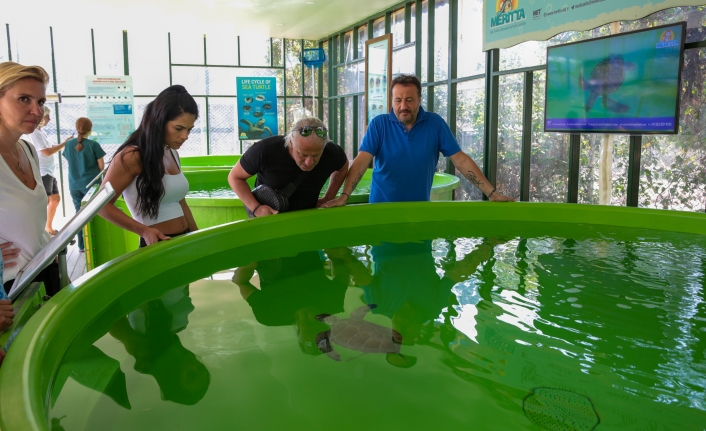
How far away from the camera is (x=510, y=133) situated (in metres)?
6.12

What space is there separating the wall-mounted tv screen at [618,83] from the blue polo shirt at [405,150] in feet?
6.77

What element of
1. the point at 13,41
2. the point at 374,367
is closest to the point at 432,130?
the point at 374,367

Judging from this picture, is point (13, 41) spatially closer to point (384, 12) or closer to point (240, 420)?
point (384, 12)

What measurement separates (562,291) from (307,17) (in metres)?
8.33

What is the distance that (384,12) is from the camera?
28.3 ft

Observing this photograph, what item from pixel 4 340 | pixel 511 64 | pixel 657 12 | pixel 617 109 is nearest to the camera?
pixel 4 340

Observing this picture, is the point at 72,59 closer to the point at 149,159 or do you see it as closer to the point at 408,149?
the point at 408,149

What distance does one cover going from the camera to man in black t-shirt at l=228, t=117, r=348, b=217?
7.86 ft

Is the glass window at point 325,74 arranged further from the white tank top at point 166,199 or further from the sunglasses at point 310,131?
the white tank top at point 166,199

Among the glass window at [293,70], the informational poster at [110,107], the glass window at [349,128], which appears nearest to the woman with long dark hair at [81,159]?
the informational poster at [110,107]

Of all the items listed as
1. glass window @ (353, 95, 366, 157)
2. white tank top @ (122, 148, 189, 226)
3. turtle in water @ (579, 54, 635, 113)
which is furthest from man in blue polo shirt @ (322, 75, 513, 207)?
glass window @ (353, 95, 366, 157)

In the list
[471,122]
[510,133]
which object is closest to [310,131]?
[510,133]

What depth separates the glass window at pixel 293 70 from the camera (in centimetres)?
1157

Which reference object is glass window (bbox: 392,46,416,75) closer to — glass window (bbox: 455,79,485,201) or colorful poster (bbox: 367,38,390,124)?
colorful poster (bbox: 367,38,390,124)
